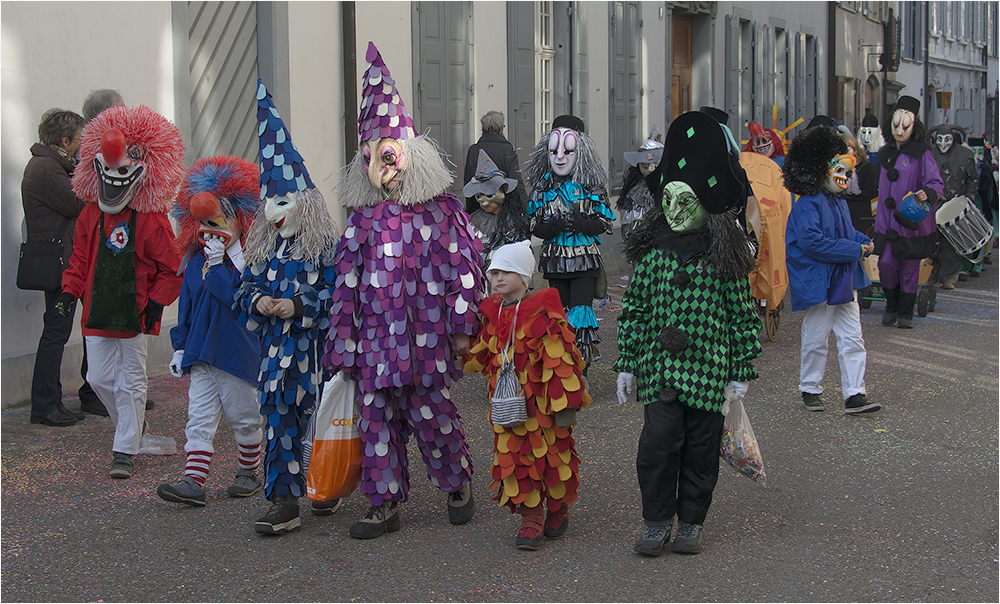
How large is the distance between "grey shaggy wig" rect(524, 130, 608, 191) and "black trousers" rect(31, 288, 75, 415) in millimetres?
3203

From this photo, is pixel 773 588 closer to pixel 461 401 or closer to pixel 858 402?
pixel 858 402

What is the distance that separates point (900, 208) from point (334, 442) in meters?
7.24

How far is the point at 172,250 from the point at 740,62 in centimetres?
1737

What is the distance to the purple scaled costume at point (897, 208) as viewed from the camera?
10.1 meters

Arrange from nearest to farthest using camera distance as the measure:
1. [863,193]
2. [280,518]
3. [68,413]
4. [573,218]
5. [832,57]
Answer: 1. [280,518]
2. [68,413]
3. [573,218]
4. [863,193]
5. [832,57]

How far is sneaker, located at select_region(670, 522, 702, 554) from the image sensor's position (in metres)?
4.50

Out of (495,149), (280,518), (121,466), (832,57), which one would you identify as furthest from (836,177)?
(832,57)

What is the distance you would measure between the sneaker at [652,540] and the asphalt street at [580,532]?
60 mm

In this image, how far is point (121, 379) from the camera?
5.80 meters

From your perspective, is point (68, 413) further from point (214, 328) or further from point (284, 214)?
point (284, 214)

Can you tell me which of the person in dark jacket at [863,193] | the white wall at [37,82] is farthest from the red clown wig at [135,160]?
the person in dark jacket at [863,193]

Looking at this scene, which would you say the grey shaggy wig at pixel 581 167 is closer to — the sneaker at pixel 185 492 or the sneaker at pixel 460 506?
the sneaker at pixel 460 506

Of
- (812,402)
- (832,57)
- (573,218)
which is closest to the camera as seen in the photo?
(812,402)

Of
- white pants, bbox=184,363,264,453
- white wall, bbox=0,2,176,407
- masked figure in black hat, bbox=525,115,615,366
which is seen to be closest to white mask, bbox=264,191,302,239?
white pants, bbox=184,363,264,453
